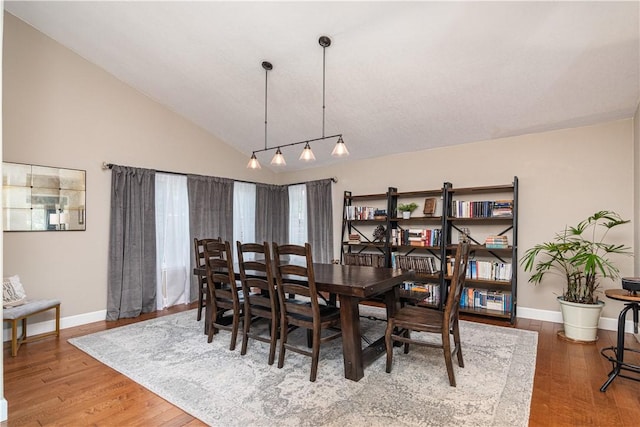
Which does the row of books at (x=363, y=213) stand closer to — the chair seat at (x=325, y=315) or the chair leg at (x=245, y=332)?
the chair seat at (x=325, y=315)

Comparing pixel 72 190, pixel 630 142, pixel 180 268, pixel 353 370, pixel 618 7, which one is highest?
pixel 618 7

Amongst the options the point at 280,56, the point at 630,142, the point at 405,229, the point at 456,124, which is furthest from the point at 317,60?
the point at 630,142

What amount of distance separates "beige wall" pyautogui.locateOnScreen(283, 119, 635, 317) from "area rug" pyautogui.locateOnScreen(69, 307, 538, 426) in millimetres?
1332

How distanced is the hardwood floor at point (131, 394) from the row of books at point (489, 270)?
1.06 metres

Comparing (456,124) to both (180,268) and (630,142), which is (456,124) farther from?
(180,268)

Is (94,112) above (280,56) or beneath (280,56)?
beneath

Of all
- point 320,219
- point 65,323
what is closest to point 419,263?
point 320,219

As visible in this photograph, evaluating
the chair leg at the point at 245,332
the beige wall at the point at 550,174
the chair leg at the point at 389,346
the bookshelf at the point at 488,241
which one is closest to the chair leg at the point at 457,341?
→ the chair leg at the point at 389,346

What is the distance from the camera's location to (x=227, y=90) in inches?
168

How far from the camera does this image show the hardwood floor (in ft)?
6.86

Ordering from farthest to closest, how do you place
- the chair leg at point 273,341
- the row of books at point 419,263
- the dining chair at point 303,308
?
the row of books at point 419,263 → the chair leg at point 273,341 → the dining chair at point 303,308

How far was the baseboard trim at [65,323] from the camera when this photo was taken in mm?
3453

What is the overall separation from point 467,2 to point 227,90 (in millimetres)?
2866

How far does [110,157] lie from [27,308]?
1.95 m
